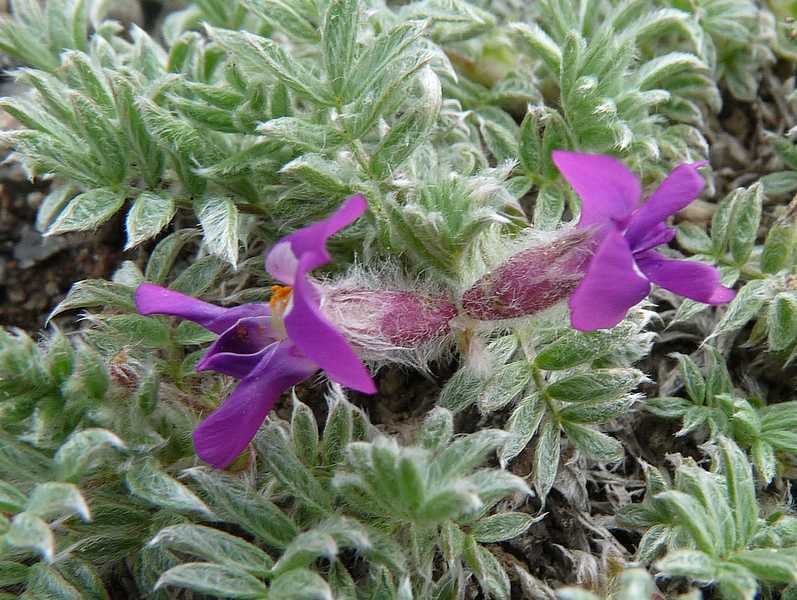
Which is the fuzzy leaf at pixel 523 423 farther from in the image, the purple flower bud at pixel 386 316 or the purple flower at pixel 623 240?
the purple flower at pixel 623 240

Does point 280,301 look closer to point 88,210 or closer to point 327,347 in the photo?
point 327,347

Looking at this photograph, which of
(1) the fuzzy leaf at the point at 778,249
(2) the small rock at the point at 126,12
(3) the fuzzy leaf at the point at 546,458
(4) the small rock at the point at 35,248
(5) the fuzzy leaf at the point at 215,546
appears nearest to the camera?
(5) the fuzzy leaf at the point at 215,546

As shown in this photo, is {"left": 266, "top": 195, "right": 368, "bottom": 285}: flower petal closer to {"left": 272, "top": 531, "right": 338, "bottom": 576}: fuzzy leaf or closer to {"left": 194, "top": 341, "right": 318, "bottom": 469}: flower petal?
{"left": 194, "top": 341, "right": 318, "bottom": 469}: flower petal

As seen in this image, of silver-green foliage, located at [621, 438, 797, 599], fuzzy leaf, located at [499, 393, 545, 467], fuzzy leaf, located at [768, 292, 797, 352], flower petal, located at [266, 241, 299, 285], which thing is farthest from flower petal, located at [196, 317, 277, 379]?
fuzzy leaf, located at [768, 292, 797, 352]

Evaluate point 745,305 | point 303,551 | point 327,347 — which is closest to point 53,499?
point 303,551

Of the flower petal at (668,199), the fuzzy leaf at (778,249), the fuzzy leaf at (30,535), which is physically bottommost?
the fuzzy leaf at (778,249)

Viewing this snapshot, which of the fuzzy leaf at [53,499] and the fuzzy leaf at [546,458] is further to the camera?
the fuzzy leaf at [546,458]

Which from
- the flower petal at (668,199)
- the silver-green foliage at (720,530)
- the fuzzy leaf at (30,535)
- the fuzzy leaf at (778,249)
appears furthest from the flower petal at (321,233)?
the fuzzy leaf at (778,249)
